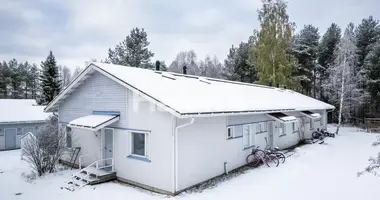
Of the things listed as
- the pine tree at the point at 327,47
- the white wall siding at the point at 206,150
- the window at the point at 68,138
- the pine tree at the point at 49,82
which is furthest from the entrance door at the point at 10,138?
the pine tree at the point at 327,47

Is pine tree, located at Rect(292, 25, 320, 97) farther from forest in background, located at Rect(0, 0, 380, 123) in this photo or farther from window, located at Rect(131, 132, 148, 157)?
window, located at Rect(131, 132, 148, 157)

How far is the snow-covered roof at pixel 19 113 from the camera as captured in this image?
64.5 feet

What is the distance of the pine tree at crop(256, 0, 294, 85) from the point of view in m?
26.8

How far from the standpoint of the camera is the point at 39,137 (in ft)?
37.3

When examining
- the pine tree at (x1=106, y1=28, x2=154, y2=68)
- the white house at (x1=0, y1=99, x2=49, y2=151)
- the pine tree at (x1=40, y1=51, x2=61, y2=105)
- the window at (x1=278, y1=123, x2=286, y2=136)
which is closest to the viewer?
the window at (x1=278, y1=123, x2=286, y2=136)

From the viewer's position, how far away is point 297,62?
34344 millimetres

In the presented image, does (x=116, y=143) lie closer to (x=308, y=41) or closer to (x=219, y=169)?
(x=219, y=169)

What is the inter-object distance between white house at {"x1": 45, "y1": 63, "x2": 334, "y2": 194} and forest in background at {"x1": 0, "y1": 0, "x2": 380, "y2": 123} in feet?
51.6

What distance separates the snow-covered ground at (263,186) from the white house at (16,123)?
7.41 meters

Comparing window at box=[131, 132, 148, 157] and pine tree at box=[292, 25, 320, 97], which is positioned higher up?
pine tree at box=[292, 25, 320, 97]

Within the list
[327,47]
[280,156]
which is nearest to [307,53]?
[327,47]

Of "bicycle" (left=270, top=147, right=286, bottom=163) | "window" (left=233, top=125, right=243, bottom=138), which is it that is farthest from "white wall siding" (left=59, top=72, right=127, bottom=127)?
"bicycle" (left=270, top=147, right=286, bottom=163)

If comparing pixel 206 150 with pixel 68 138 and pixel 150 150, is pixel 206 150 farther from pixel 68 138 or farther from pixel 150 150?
pixel 68 138

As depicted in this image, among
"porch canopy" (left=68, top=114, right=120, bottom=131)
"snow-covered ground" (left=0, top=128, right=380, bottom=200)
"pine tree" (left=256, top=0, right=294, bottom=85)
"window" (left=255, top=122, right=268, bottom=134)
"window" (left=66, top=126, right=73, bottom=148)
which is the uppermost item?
"pine tree" (left=256, top=0, right=294, bottom=85)
